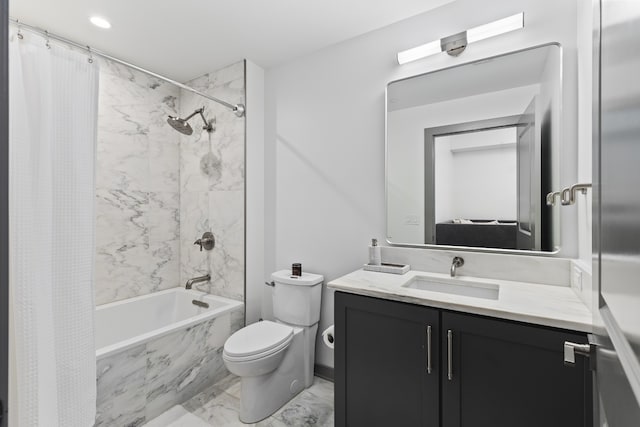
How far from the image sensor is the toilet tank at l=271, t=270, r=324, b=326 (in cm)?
218

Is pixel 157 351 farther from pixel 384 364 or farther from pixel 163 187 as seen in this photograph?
pixel 163 187

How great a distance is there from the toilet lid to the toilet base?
125 millimetres

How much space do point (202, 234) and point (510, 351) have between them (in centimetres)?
248

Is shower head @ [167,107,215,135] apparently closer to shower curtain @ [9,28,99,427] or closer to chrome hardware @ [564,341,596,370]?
shower curtain @ [9,28,99,427]

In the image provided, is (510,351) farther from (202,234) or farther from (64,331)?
(202,234)

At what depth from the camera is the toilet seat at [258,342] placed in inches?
69.7

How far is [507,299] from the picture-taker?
1319mm

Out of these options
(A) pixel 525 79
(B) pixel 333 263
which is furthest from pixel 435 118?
(B) pixel 333 263

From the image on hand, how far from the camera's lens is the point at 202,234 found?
9.39 feet

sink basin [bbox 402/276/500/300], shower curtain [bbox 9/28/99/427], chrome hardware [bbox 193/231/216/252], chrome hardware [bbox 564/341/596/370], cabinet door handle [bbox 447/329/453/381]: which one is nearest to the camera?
chrome hardware [bbox 564/341/596/370]

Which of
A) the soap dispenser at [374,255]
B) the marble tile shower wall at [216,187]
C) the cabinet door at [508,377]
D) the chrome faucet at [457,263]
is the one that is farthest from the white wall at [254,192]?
the cabinet door at [508,377]

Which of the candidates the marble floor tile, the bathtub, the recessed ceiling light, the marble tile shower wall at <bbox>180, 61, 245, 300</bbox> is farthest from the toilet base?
the recessed ceiling light

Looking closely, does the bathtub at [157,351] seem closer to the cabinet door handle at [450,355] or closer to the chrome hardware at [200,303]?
the chrome hardware at [200,303]

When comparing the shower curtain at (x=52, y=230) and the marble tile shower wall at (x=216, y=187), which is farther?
the marble tile shower wall at (x=216, y=187)
